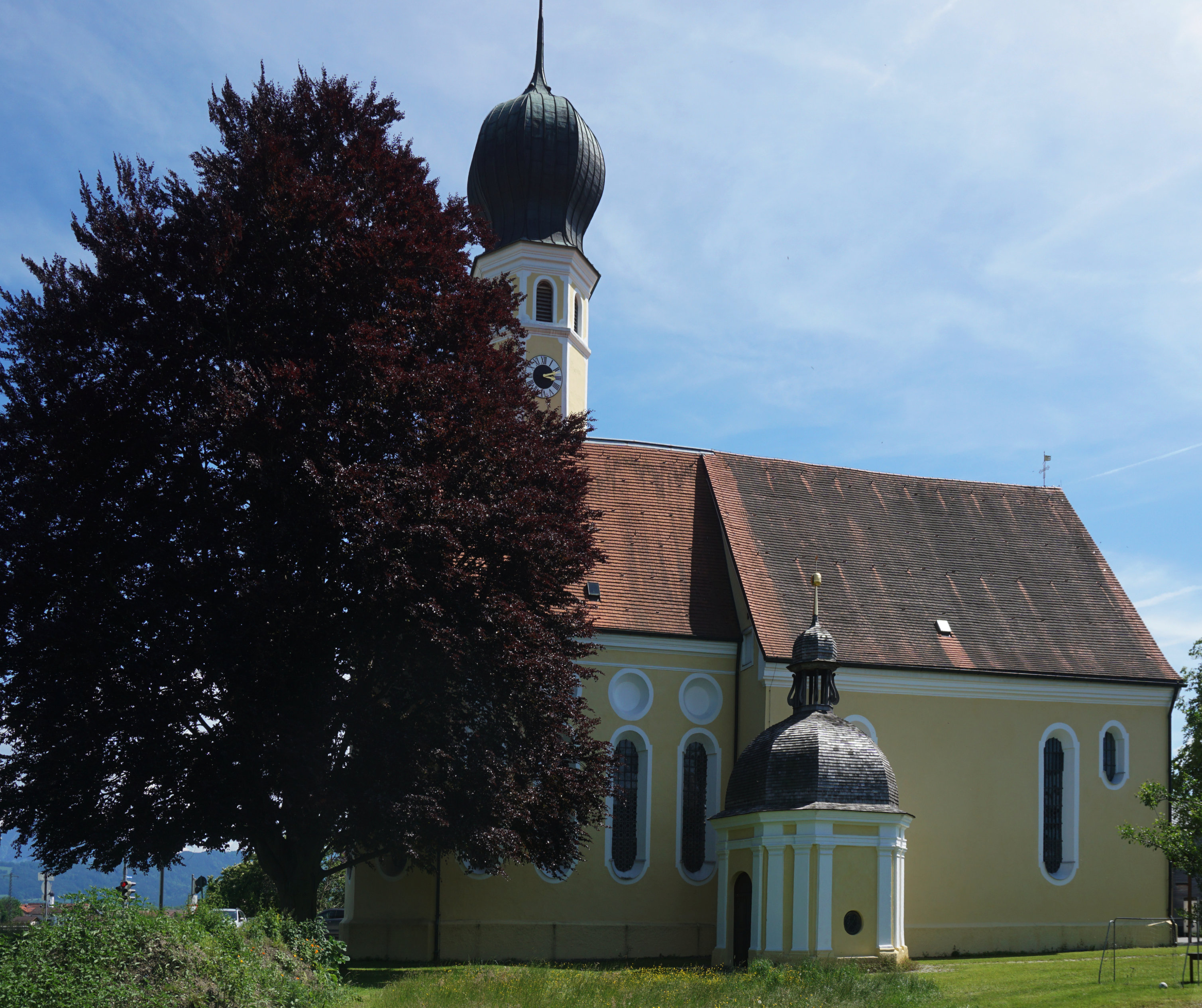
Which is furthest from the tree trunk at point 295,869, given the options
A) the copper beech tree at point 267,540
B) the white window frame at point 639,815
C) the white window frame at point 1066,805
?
the white window frame at point 1066,805

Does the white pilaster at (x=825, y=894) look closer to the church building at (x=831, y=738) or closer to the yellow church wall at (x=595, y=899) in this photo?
the church building at (x=831, y=738)

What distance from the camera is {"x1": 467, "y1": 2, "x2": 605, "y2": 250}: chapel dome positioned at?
3425cm

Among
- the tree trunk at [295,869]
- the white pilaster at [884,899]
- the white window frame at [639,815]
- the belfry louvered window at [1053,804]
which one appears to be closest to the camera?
the tree trunk at [295,869]

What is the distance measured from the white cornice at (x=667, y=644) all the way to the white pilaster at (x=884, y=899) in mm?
6564

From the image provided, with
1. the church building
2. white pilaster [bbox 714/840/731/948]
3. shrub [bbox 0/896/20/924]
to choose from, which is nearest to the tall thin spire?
the church building

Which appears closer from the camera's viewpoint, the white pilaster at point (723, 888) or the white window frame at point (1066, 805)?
the white pilaster at point (723, 888)

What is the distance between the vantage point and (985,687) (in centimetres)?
2872

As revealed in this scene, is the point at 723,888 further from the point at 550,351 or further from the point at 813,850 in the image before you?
the point at 550,351

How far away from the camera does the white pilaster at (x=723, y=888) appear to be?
80.6 ft

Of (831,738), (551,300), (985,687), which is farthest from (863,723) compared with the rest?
(551,300)

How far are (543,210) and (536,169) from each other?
114cm

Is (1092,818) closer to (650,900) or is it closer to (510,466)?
(650,900)

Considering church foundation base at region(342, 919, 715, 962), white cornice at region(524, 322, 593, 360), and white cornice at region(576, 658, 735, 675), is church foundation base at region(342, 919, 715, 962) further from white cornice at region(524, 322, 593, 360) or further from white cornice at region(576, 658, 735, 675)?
white cornice at region(524, 322, 593, 360)

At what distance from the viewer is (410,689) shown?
19703mm
